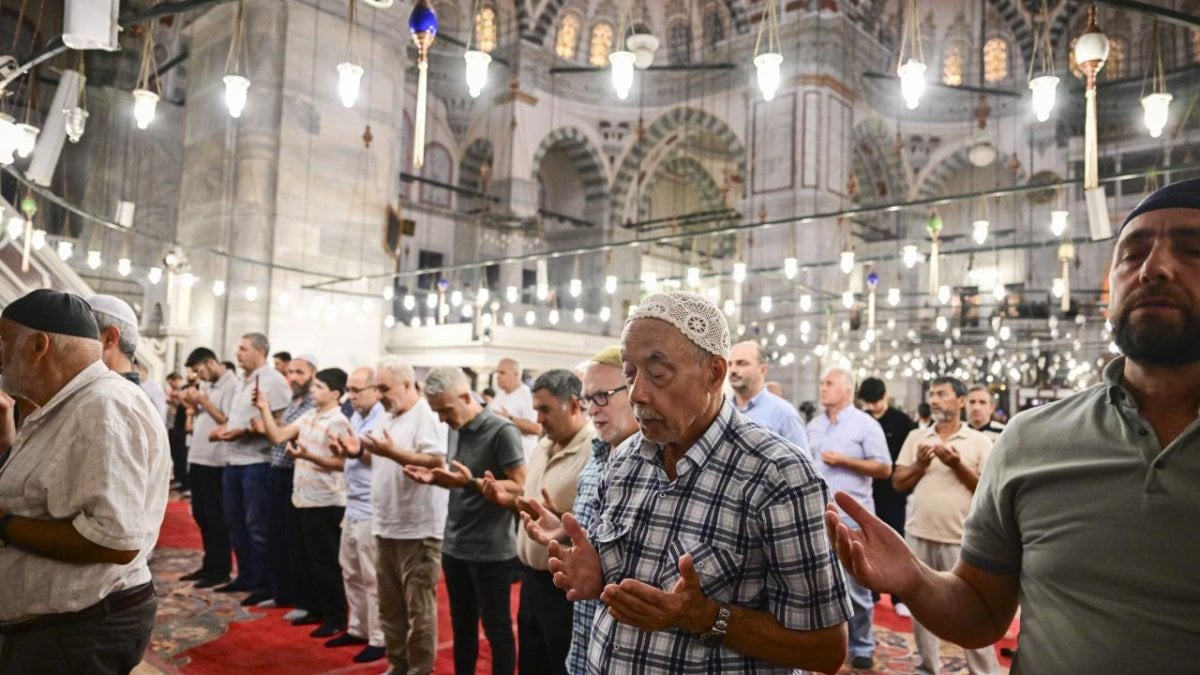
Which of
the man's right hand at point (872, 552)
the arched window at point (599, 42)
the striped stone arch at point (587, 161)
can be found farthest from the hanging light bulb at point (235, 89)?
the arched window at point (599, 42)

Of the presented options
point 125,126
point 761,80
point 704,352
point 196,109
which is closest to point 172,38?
point 125,126

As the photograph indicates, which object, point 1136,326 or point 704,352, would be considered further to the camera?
point 704,352

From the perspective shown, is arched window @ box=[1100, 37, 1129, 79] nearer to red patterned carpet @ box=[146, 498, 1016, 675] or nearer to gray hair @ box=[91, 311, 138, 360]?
red patterned carpet @ box=[146, 498, 1016, 675]

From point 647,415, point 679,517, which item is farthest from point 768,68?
point 679,517

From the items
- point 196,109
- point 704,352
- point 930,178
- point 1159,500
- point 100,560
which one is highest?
point 930,178

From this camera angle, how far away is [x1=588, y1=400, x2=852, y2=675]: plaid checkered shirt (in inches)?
61.1

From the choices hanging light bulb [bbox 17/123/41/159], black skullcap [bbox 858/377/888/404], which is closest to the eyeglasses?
black skullcap [bbox 858/377/888/404]

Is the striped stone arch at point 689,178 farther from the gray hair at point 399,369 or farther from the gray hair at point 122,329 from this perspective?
the gray hair at point 122,329

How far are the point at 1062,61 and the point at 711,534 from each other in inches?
993

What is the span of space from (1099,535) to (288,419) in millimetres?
5367

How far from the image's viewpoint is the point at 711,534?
1.58m

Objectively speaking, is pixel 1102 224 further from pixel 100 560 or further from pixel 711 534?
pixel 100 560

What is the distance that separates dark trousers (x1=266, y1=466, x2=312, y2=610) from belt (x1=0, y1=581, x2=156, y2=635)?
10.5ft

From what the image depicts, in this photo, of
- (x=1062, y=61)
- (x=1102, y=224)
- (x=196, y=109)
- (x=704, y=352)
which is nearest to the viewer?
(x=704, y=352)
